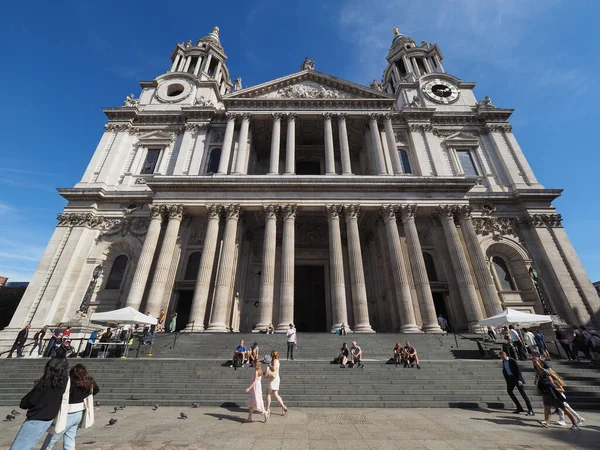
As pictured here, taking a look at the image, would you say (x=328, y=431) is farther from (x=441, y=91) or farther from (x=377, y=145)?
(x=441, y=91)

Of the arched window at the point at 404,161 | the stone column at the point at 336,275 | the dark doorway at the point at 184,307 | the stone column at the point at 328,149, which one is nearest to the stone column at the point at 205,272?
the dark doorway at the point at 184,307

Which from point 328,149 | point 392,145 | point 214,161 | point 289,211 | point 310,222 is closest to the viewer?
point 289,211

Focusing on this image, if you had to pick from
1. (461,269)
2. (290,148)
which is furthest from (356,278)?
(290,148)

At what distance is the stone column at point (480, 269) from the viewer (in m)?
18.6

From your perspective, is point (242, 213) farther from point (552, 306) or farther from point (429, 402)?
point (552, 306)

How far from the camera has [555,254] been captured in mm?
22484

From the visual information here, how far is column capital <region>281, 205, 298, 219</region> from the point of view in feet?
70.3

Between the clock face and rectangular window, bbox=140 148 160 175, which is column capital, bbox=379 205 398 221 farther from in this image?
rectangular window, bbox=140 148 160 175

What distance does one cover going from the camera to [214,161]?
2744 cm

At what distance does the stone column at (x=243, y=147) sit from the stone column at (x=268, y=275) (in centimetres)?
502

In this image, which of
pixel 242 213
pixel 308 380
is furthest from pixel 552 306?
pixel 242 213

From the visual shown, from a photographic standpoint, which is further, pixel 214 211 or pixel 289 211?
pixel 214 211

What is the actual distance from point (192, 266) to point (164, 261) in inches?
105

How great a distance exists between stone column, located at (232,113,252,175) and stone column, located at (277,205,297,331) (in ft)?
18.9
